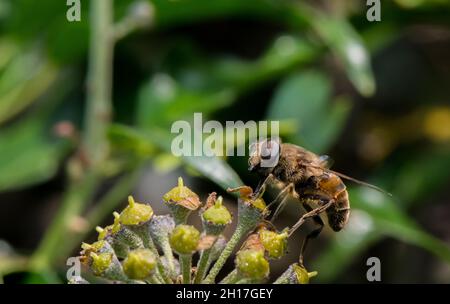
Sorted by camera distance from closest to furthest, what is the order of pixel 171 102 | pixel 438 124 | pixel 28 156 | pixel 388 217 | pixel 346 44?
pixel 388 217 → pixel 346 44 → pixel 171 102 → pixel 28 156 → pixel 438 124

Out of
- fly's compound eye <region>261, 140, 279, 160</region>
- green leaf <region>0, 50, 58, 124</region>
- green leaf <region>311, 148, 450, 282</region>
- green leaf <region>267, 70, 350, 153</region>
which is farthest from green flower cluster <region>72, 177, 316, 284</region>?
green leaf <region>0, 50, 58, 124</region>

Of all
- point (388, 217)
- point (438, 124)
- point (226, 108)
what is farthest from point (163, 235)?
point (438, 124)

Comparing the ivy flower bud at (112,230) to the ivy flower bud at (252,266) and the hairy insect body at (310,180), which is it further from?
the hairy insect body at (310,180)

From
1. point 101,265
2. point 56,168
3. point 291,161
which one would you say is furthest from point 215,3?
point 101,265

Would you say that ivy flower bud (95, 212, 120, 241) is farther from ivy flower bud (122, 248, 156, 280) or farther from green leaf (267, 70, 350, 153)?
green leaf (267, 70, 350, 153)

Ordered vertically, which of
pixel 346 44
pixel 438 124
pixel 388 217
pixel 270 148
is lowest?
pixel 388 217

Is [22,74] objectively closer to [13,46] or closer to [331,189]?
[13,46]

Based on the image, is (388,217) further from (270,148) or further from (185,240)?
(185,240)
